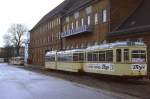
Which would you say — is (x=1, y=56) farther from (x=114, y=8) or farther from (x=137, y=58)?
(x=137, y=58)

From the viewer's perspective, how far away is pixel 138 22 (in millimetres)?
45062

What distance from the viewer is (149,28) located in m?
39.0

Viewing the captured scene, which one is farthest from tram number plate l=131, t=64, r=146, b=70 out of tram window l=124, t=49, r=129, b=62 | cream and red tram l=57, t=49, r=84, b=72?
cream and red tram l=57, t=49, r=84, b=72

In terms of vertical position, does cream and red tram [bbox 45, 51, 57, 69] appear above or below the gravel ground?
above

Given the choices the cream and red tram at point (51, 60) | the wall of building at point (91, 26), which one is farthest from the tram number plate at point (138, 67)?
the cream and red tram at point (51, 60)

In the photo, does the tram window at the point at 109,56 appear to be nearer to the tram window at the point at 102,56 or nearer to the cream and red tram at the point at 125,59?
the cream and red tram at the point at 125,59

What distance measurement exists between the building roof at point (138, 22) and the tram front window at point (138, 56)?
8.01 m

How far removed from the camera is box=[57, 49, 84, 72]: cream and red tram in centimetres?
4241

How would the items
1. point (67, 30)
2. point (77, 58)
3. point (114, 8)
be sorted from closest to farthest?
point (77, 58) < point (114, 8) < point (67, 30)

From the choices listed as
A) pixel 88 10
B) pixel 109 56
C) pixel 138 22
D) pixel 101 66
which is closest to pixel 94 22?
pixel 88 10

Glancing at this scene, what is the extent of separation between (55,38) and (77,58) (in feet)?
131

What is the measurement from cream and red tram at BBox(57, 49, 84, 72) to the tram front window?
10.9 m

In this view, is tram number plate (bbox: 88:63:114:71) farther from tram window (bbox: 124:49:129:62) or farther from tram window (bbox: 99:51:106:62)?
tram window (bbox: 124:49:129:62)

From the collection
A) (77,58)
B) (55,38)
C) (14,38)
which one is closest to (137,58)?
(77,58)
